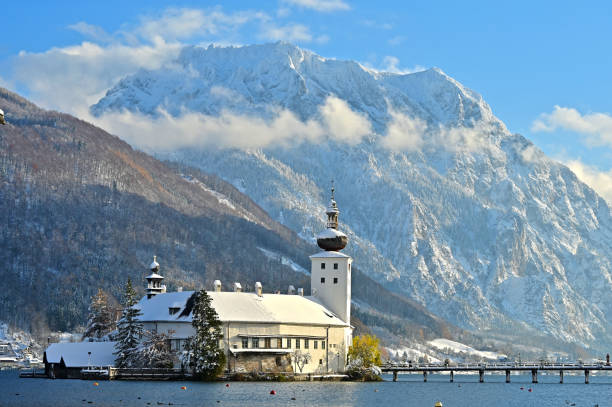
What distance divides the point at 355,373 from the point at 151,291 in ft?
108

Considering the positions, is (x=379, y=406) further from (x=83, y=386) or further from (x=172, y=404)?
(x=83, y=386)

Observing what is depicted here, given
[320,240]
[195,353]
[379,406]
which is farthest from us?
[320,240]

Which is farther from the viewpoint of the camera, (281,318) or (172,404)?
(281,318)

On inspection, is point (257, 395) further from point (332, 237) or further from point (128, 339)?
point (332, 237)

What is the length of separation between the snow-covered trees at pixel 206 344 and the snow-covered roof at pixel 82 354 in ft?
46.9

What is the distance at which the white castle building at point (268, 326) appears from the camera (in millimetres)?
128500

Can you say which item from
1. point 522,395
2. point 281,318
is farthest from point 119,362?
point 522,395

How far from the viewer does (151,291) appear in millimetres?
153750

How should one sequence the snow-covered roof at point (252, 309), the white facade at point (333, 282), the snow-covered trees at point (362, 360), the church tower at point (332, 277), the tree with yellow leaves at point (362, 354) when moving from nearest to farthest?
the snow-covered roof at point (252, 309)
the snow-covered trees at point (362, 360)
the tree with yellow leaves at point (362, 354)
the white facade at point (333, 282)
the church tower at point (332, 277)

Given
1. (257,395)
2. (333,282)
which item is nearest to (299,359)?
(333,282)

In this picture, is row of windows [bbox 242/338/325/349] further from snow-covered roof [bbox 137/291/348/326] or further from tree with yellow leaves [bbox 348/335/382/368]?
tree with yellow leaves [bbox 348/335/382/368]

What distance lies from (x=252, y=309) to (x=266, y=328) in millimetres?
3135

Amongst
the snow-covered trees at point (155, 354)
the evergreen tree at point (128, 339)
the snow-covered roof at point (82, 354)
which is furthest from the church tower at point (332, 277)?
the snow-covered roof at point (82, 354)

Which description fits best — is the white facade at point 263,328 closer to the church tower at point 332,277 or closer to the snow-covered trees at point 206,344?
the snow-covered trees at point 206,344
